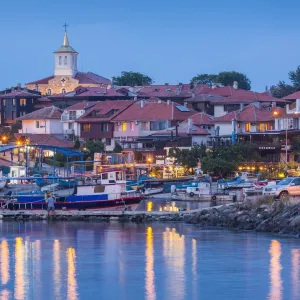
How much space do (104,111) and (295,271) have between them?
59163 mm

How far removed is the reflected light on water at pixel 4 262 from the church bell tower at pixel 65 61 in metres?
86.5

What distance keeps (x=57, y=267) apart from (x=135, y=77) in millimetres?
103921

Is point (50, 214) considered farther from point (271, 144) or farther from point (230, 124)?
point (230, 124)

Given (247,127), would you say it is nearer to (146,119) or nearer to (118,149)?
(118,149)

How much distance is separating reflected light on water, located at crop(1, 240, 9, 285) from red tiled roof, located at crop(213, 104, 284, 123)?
39.4 meters

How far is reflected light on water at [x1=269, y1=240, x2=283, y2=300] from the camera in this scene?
32156mm

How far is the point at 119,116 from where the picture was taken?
91438 millimetres

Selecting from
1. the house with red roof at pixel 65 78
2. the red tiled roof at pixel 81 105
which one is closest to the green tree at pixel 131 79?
the house with red roof at pixel 65 78

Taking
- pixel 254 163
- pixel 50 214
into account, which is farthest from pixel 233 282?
pixel 254 163

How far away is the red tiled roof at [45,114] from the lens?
97.7 m

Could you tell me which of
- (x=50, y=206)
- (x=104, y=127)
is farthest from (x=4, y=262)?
(x=104, y=127)

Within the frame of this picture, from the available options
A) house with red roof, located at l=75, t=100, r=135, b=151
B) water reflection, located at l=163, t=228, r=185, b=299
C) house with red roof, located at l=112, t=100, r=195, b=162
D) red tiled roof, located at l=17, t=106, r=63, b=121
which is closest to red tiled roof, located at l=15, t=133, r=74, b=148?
house with red roof, located at l=75, t=100, r=135, b=151

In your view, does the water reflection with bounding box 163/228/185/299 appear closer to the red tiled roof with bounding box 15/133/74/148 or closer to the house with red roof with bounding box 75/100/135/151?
the red tiled roof with bounding box 15/133/74/148

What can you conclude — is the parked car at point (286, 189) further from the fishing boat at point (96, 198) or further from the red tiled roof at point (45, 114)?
the red tiled roof at point (45, 114)
